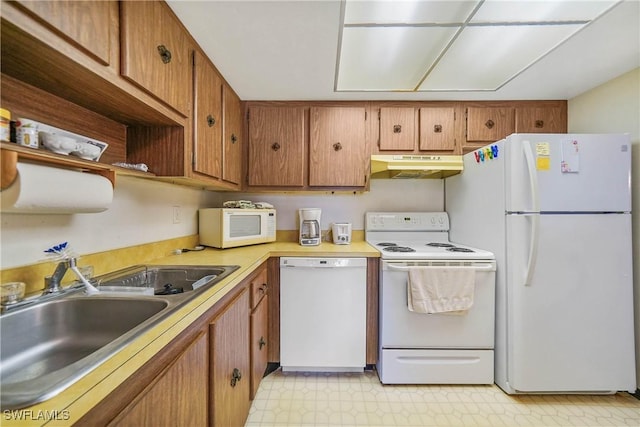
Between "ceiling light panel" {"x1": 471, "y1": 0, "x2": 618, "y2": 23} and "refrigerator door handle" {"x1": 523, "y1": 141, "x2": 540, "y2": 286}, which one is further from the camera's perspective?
"refrigerator door handle" {"x1": 523, "y1": 141, "x2": 540, "y2": 286}

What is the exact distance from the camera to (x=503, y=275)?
1.65 m

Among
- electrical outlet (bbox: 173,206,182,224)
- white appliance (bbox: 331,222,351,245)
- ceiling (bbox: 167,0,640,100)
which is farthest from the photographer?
white appliance (bbox: 331,222,351,245)

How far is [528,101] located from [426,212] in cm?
118

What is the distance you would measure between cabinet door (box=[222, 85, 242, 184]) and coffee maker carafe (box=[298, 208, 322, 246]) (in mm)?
607

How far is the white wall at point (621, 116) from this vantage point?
1597 millimetres

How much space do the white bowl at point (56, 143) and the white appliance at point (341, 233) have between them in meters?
1.70

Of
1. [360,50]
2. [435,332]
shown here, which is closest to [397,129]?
[360,50]

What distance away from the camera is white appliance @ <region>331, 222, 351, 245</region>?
86.1 inches

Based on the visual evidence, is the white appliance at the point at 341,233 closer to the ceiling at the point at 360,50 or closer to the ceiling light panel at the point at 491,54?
the ceiling at the point at 360,50

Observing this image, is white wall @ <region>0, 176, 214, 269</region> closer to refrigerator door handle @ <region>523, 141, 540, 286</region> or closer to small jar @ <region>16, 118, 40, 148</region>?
small jar @ <region>16, 118, 40, 148</region>

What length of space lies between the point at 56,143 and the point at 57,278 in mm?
466

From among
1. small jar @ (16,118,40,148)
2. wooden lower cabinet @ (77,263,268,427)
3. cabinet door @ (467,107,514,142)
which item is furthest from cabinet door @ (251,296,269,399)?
cabinet door @ (467,107,514,142)

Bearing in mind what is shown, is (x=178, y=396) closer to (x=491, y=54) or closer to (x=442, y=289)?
(x=442, y=289)

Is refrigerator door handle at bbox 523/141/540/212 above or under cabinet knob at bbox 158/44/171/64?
under
